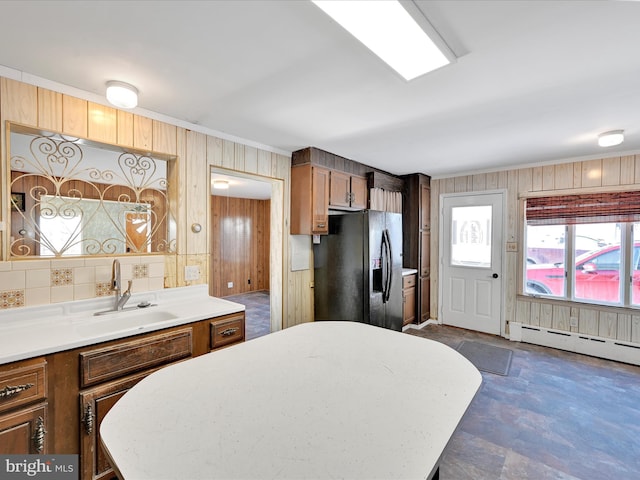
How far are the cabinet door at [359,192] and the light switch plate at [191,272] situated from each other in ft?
6.40

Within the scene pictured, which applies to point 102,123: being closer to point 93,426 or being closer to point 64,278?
point 64,278

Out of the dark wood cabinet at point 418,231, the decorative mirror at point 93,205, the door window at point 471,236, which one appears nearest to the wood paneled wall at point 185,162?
the decorative mirror at point 93,205

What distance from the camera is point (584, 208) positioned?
350 centimetres

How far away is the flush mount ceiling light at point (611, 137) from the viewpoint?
8.44 ft

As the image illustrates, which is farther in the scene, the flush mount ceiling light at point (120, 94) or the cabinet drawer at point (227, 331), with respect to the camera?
the cabinet drawer at point (227, 331)

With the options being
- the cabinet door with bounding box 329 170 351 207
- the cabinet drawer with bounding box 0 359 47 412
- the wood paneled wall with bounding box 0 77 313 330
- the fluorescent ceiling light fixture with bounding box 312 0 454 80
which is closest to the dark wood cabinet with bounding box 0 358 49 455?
the cabinet drawer with bounding box 0 359 47 412

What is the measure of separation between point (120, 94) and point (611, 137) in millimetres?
3838

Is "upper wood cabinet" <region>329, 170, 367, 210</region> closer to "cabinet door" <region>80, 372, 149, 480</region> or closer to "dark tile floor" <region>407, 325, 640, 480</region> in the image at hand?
"dark tile floor" <region>407, 325, 640, 480</region>

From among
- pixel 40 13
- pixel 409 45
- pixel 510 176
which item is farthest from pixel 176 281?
pixel 510 176

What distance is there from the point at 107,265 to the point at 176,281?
48cm

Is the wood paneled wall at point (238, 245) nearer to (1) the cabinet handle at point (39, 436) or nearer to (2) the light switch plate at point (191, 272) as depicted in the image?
(2) the light switch plate at point (191, 272)

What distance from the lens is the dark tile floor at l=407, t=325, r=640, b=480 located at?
1824mm

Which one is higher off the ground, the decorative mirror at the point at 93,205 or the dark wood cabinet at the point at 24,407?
the decorative mirror at the point at 93,205

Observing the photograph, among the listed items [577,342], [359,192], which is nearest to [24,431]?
[359,192]
